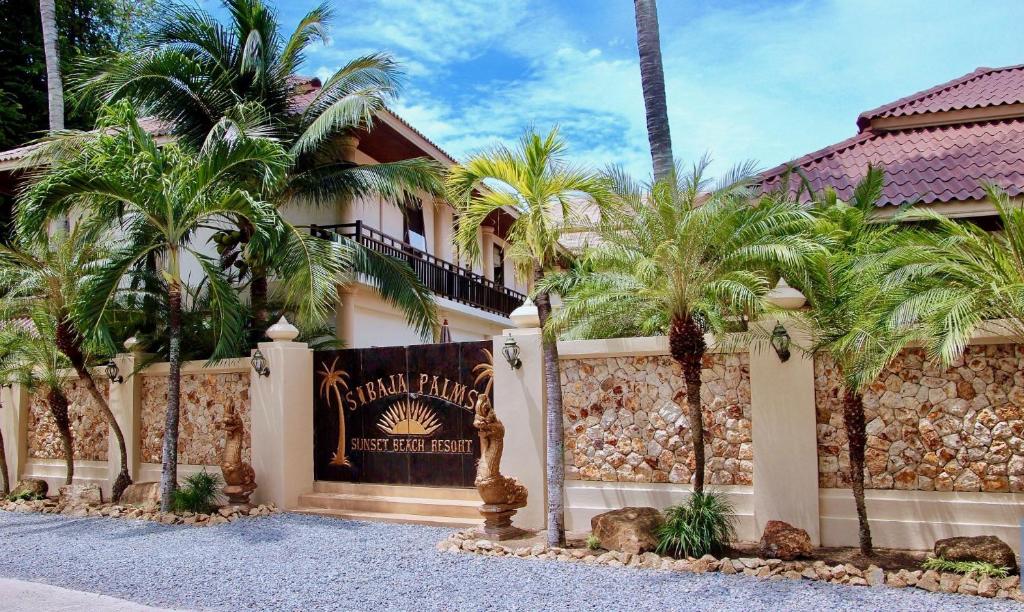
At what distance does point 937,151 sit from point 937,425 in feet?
22.9

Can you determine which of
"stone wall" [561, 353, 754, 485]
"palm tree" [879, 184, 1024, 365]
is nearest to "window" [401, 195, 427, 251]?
"stone wall" [561, 353, 754, 485]

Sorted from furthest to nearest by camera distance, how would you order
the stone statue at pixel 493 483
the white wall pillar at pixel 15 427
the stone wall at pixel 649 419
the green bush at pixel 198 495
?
the white wall pillar at pixel 15 427, the green bush at pixel 198 495, the stone statue at pixel 493 483, the stone wall at pixel 649 419

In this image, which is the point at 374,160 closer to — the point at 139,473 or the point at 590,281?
the point at 139,473

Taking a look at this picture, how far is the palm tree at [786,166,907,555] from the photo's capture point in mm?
7621

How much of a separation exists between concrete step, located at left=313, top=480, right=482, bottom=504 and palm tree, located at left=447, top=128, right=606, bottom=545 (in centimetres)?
238

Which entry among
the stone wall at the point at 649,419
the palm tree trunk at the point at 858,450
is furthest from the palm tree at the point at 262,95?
the palm tree trunk at the point at 858,450

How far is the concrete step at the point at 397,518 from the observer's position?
10.8 meters

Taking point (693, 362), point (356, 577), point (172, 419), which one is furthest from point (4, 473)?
point (693, 362)

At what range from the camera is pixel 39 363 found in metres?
14.6

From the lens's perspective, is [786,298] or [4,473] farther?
[4,473]

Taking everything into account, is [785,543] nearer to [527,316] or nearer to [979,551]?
[979,551]

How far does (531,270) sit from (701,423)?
8.39 feet

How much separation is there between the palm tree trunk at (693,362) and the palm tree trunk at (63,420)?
1127cm

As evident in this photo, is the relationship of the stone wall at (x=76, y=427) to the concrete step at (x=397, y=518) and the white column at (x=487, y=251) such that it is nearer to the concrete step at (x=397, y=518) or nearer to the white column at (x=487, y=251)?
the concrete step at (x=397, y=518)
